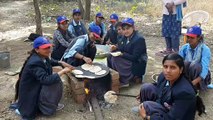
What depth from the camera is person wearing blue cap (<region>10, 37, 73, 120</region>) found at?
369cm

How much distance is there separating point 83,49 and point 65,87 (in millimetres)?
763

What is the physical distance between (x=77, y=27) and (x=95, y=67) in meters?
1.94

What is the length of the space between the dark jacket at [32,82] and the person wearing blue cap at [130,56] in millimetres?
1431

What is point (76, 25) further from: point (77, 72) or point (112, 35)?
point (77, 72)

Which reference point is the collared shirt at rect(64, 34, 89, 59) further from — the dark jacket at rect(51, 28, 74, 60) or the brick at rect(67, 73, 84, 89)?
the dark jacket at rect(51, 28, 74, 60)

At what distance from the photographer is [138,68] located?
4980 mm

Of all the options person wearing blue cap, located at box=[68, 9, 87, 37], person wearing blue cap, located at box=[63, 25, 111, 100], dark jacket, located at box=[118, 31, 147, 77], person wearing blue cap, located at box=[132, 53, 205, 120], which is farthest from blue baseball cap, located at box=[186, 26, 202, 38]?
person wearing blue cap, located at box=[68, 9, 87, 37]

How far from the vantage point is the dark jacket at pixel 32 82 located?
3.68 m

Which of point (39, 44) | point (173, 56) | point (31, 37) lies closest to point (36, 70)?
point (39, 44)

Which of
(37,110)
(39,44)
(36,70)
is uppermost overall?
(39,44)

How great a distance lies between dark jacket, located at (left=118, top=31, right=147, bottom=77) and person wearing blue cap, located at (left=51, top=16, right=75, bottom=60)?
1160mm

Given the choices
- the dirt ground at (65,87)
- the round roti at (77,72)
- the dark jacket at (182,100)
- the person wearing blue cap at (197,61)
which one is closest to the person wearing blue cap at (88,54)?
the round roti at (77,72)

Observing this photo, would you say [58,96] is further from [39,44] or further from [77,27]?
[77,27]

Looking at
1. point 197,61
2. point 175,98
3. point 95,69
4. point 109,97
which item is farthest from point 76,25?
point 175,98
